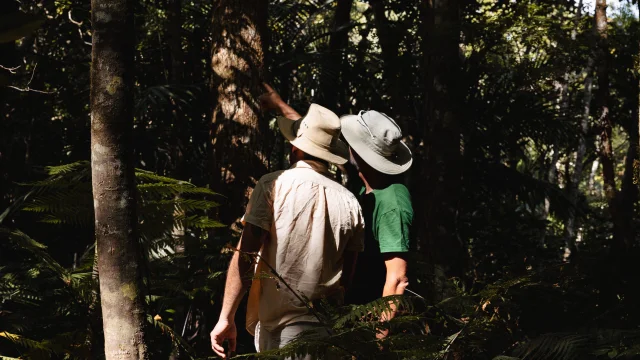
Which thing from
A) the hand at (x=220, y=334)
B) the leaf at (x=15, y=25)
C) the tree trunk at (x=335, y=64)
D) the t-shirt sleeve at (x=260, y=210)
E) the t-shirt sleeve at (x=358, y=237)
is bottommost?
the hand at (x=220, y=334)

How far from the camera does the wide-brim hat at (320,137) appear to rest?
2.99 metres

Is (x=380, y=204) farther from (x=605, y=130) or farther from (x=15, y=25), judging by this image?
(x=605, y=130)

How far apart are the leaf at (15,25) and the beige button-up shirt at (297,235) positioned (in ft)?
5.55

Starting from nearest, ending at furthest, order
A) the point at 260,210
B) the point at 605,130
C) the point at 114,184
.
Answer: the point at 114,184
the point at 260,210
the point at 605,130

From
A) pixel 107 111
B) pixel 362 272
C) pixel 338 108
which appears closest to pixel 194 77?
pixel 338 108

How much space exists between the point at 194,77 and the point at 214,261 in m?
5.68

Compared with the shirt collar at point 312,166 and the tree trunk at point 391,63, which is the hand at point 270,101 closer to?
the shirt collar at point 312,166

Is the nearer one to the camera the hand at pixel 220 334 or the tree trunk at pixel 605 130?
the hand at pixel 220 334

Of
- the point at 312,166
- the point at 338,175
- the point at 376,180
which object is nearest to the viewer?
the point at 312,166

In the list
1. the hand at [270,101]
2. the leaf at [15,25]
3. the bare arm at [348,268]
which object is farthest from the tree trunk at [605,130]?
the leaf at [15,25]

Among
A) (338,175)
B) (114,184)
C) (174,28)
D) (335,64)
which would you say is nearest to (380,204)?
(114,184)

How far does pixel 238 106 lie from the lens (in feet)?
14.1

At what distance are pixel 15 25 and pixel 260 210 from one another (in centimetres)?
172

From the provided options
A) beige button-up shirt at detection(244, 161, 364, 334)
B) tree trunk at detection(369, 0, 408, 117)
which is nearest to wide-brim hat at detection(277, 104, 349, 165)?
beige button-up shirt at detection(244, 161, 364, 334)
